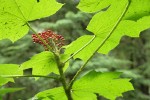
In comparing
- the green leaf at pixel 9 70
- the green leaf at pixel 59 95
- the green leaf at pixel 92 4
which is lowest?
the green leaf at pixel 59 95

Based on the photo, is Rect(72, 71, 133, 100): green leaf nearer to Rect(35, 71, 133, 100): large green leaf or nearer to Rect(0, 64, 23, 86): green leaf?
Rect(35, 71, 133, 100): large green leaf

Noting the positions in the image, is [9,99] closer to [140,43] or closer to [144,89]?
[144,89]

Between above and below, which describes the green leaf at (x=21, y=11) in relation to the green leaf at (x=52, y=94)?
above

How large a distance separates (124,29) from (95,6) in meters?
0.17

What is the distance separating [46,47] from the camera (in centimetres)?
92

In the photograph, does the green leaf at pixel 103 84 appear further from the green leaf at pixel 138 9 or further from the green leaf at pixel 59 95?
the green leaf at pixel 138 9

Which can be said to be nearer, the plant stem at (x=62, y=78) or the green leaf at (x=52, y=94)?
the plant stem at (x=62, y=78)

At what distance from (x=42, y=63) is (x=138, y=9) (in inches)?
14.8

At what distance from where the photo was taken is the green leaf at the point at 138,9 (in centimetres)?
86

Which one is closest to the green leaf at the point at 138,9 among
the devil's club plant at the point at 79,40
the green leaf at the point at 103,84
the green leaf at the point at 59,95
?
the devil's club plant at the point at 79,40

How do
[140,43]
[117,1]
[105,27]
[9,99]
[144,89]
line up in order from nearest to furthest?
[117,1] → [105,27] → [9,99] → [144,89] → [140,43]

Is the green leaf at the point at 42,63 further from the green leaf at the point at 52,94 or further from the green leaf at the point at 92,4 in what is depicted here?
the green leaf at the point at 92,4

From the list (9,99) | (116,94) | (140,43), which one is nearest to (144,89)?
(140,43)

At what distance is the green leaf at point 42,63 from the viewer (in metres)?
0.91
